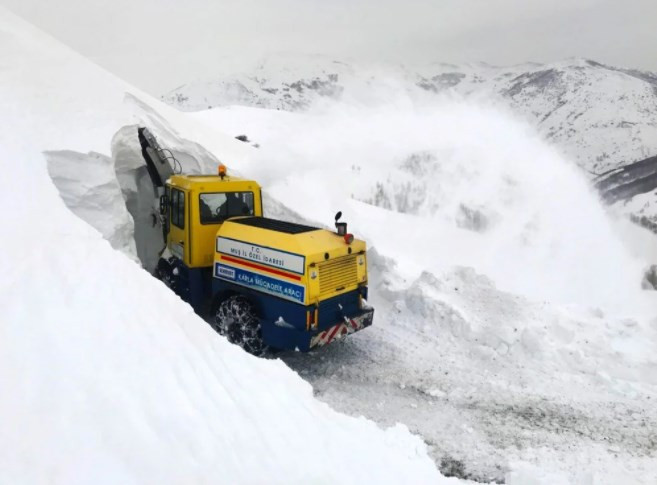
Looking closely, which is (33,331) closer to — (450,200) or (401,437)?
(401,437)

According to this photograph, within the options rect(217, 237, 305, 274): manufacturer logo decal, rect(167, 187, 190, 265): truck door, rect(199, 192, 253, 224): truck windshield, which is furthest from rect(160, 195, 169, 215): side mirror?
rect(217, 237, 305, 274): manufacturer logo decal

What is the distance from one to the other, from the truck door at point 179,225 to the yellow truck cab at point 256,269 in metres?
0.02

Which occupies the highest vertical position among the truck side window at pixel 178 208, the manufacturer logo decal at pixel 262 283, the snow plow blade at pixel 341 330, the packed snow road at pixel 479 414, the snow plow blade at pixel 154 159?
the snow plow blade at pixel 154 159

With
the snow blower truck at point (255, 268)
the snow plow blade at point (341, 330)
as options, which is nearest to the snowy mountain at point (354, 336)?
the snow plow blade at point (341, 330)

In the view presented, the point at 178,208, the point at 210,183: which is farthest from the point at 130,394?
the point at 178,208

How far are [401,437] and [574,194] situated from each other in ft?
39.5

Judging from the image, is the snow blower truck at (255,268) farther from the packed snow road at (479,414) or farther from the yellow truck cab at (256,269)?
the packed snow road at (479,414)

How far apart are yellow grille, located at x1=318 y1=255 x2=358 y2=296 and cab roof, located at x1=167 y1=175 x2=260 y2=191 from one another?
7.52ft

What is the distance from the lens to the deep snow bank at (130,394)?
2590mm

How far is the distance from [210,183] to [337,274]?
2.58 m

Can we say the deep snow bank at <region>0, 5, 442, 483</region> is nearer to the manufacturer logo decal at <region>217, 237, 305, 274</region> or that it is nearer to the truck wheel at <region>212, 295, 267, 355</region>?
the manufacturer logo decal at <region>217, 237, 305, 274</region>

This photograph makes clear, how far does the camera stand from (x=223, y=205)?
7.89 m

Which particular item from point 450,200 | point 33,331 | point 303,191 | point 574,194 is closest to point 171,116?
point 303,191

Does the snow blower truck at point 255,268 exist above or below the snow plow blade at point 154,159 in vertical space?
below
